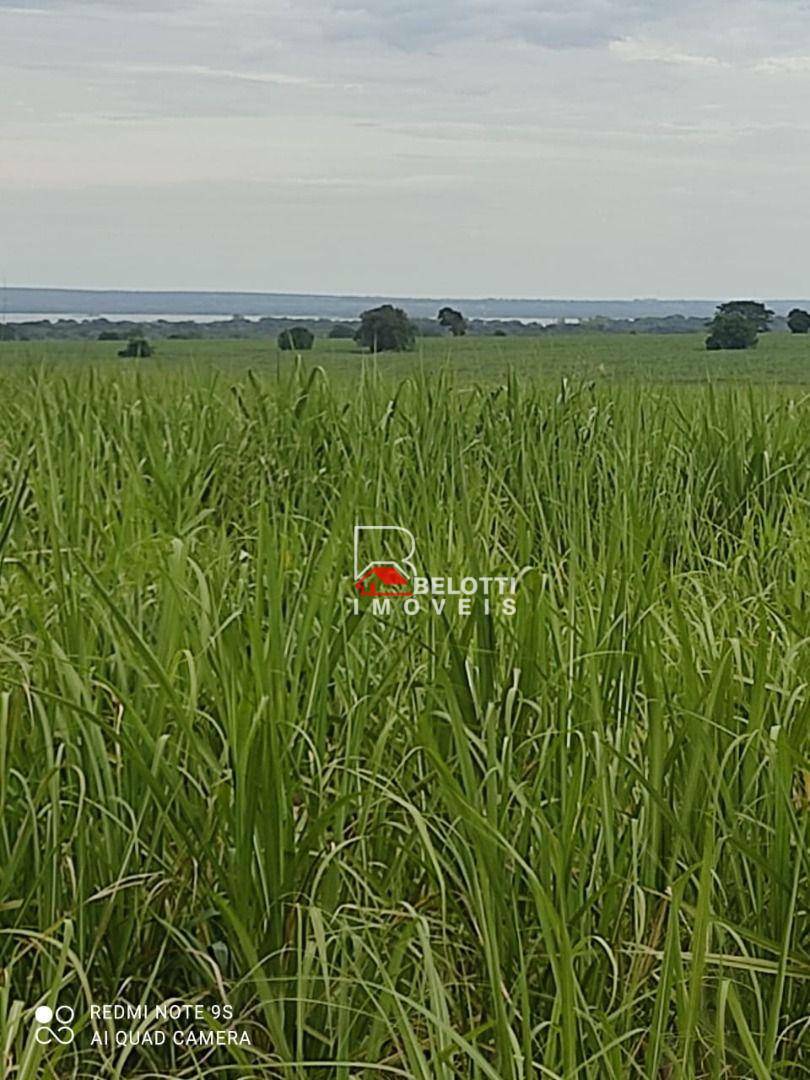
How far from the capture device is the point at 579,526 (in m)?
2.08

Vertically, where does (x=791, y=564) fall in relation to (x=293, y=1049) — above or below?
above

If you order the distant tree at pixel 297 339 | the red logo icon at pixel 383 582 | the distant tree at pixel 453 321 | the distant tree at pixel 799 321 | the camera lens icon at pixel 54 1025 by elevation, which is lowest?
the camera lens icon at pixel 54 1025

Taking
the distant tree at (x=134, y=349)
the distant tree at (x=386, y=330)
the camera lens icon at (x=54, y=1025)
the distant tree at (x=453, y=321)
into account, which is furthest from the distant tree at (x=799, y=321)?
the camera lens icon at (x=54, y=1025)

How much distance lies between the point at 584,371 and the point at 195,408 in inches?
40.1

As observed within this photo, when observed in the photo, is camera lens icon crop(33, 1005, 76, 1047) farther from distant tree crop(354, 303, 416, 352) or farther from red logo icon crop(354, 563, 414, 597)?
distant tree crop(354, 303, 416, 352)

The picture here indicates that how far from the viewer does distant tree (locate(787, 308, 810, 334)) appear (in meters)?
4.56

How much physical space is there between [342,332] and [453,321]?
1.00ft

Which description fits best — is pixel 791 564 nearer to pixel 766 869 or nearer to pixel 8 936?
pixel 766 869

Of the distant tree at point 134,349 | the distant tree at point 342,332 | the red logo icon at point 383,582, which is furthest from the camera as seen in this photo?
the distant tree at point 134,349

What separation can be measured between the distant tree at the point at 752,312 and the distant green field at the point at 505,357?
194mm

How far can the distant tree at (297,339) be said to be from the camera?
3179 millimetres

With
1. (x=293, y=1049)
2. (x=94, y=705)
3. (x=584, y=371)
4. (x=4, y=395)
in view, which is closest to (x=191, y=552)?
(x=94, y=705)

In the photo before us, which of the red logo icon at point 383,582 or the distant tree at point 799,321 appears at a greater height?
the distant tree at point 799,321

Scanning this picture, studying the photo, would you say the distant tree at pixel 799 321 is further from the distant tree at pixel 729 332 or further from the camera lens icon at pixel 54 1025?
the camera lens icon at pixel 54 1025
